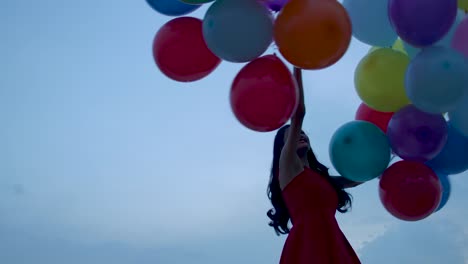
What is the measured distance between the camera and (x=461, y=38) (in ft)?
11.7

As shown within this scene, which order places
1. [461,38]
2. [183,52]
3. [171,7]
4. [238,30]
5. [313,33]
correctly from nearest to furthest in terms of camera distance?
[313,33] < [238,30] < [183,52] < [171,7] < [461,38]

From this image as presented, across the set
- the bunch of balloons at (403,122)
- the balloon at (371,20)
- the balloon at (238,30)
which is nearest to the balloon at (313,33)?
the balloon at (238,30)

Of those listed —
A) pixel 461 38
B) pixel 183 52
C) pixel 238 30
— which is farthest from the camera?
pixel 461 38

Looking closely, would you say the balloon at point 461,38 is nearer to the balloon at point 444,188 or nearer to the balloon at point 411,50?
the balloon at point 411,50

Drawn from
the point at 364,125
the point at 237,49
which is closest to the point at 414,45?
the point at 364,125

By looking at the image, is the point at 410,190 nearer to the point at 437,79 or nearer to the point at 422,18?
the point at 437,79

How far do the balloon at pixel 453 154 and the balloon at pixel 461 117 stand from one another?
6 cm

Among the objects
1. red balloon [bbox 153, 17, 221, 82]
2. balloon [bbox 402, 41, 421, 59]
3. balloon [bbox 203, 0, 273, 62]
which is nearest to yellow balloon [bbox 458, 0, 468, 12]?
balloon [bbox 402, 41, 421, 59]

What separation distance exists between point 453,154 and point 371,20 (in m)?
0.91

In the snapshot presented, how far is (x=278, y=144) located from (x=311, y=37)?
38.0 inches

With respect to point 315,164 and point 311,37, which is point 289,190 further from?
point 311,37

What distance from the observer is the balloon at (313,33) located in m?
3.00

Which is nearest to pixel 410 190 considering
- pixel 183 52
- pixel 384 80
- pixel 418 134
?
pixel 418 134

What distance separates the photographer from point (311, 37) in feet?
9.84
